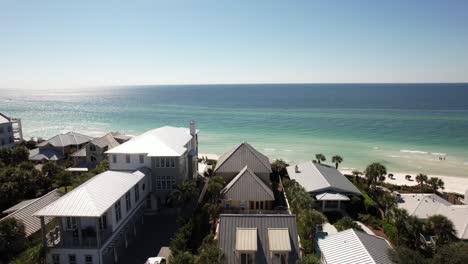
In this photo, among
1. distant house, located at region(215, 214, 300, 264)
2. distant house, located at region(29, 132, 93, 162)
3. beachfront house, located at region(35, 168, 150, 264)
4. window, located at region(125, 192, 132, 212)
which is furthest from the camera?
distant house, located at region(29, 132, 93, 162)

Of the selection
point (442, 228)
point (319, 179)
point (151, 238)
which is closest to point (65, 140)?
point (151, 238)

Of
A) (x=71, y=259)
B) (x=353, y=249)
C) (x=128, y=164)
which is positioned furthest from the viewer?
(x=128, y=164)

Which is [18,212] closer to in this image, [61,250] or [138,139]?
[61,250]

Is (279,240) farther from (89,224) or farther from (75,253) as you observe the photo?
(75,253)

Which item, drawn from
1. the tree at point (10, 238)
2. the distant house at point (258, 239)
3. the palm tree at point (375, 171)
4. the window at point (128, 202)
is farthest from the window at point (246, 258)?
the palm tree at point (375, 171)

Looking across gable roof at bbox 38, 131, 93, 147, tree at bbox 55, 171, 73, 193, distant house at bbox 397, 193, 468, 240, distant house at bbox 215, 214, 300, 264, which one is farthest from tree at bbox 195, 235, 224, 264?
gable roof at bbox 38, 131, 93, 147

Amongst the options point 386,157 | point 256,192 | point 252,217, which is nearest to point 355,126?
point 386,157

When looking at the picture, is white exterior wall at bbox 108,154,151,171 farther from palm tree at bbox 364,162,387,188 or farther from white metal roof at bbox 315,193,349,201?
palm tree at bbox 364,162,387,188
